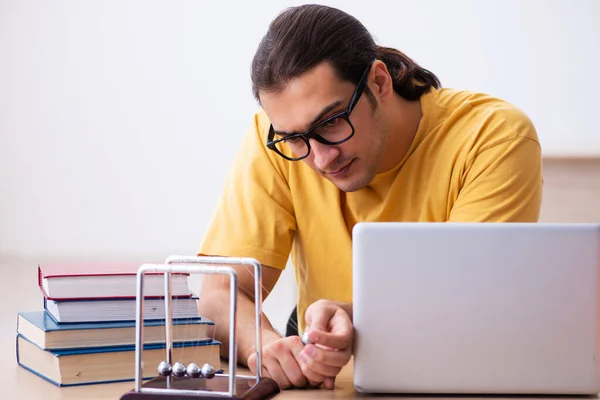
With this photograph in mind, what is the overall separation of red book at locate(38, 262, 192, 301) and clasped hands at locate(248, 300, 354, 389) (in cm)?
18

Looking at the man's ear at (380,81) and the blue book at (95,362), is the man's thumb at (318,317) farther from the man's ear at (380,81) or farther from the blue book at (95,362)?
the man's ear at (380,81)

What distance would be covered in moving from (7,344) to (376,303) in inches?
31.0

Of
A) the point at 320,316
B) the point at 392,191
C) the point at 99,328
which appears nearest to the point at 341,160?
the point at 392,191

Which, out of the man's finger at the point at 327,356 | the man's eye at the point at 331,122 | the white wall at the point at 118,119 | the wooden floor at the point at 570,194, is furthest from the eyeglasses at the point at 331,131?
the white wall at the point at 118,119

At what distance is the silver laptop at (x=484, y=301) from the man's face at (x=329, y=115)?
45 centimetres

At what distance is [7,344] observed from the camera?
1498mm

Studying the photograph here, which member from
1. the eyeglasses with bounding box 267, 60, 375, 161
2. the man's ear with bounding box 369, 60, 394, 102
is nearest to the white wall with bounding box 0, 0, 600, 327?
the man's ear with bounding box 369, 60, 394, 102

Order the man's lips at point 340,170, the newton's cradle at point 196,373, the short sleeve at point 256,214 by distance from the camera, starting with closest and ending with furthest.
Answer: the newton's cradle at point 196,373, the man's lips at point 340,170, the short sleeve at point 256,214

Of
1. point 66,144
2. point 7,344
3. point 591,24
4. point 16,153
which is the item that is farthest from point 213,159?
point 7,344

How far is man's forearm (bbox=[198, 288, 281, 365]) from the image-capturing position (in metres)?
1.38

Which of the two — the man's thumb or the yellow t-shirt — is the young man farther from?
the man's thumb

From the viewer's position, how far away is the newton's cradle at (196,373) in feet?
3.14

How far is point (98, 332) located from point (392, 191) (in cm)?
70

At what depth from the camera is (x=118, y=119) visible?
10.3 ft
